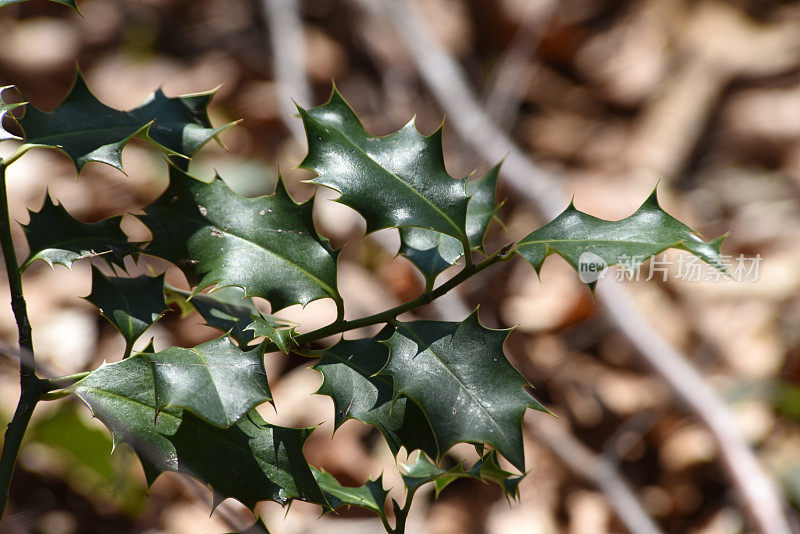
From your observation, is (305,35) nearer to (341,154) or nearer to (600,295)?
(600,295)

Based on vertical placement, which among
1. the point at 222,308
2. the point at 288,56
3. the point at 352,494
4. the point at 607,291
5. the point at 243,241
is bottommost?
the point at 607,291

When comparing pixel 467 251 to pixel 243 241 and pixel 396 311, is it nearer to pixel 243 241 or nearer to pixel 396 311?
pixel 396 311

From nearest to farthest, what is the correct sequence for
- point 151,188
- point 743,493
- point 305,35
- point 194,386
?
point 194,386 < point 743,493 < point 151,188 < point 305,35

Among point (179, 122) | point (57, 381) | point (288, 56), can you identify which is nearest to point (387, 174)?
point (179, 122)

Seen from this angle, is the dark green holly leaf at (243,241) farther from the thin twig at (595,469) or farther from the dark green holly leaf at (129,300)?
the thin twig at (595,469)

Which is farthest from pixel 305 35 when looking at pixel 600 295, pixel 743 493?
pixel 743 493

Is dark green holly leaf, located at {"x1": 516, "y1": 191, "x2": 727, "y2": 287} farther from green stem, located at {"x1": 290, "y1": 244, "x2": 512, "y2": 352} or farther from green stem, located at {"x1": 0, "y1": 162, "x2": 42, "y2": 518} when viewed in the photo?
green stem, located at {"x1": 0, "y1": 162, "x2": 42, "y2": 518}

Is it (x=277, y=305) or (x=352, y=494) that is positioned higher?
(x=277, y=305)
